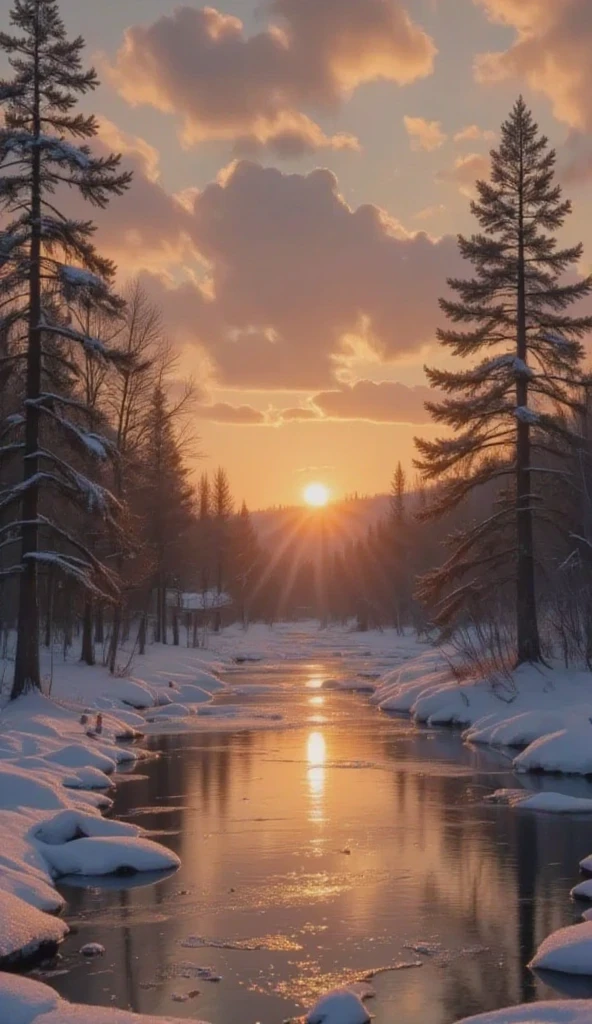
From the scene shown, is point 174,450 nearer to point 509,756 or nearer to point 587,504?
point 587,504

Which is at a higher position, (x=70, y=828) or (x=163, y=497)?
(x=163, y=497)

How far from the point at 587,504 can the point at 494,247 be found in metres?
7.40

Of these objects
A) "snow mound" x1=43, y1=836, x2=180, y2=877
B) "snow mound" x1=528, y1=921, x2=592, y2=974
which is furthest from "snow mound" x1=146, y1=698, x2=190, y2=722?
"snow mound" x1=528, y1=921, x2=592, y2=974

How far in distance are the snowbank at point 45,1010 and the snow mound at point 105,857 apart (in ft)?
14.4

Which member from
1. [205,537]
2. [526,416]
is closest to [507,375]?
[526,416]

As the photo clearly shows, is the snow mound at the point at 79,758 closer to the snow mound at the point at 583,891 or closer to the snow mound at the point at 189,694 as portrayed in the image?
the snow mound at the point at 583,891

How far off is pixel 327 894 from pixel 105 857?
2.77m

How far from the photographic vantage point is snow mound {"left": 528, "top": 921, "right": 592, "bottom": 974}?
9.70 m

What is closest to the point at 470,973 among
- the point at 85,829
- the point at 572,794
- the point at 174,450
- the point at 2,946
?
the point at 2,946

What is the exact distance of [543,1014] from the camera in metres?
8.14

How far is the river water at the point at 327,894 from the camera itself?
30.3 ft

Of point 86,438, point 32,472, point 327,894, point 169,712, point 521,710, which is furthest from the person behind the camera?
point 169,712

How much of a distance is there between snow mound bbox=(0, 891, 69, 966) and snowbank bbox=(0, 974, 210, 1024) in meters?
1.08

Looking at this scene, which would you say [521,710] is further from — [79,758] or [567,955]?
[567,955]
